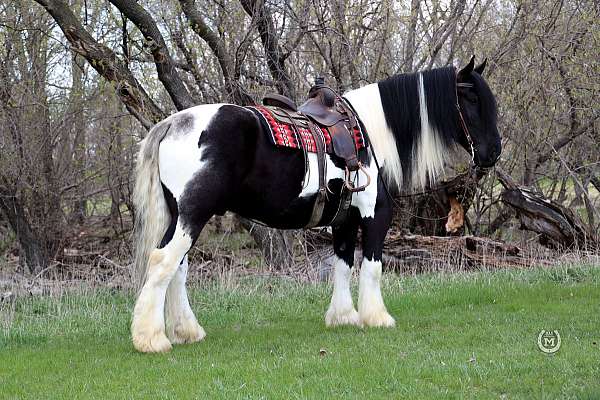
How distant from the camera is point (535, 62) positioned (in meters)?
10.5

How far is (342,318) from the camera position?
19.5ft

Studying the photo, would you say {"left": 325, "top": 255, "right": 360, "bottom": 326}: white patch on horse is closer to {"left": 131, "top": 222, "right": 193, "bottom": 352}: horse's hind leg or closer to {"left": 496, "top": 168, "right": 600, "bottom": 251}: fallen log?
{"left": 131, "top": 222, "right": 193, "bottom": 352}: horse's hind leg

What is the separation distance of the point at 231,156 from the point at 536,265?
17.6 feet

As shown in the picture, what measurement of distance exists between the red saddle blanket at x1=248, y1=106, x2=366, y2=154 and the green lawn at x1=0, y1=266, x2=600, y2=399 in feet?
4.92

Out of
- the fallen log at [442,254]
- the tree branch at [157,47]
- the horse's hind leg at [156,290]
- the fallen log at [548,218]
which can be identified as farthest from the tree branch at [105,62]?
the fallen log at [548,218]

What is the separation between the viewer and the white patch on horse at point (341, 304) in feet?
19.5

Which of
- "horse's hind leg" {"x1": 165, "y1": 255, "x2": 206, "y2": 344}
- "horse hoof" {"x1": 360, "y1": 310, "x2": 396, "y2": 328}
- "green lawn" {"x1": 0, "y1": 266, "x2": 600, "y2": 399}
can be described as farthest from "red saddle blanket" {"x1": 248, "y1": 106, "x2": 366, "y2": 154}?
"green lawn" {"x1": 0, "y1": 266, "x2": 600, "y2": 399}

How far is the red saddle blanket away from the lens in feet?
17.3

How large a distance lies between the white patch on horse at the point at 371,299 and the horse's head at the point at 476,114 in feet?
4.51

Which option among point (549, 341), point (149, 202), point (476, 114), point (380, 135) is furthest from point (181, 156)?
point (549, 341)

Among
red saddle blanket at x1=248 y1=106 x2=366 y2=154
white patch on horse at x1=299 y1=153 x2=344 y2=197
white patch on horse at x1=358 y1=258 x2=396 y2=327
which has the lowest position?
white patch on horse at x1=358 y1=258 x2=396 y2=327

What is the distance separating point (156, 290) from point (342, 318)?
173 cm

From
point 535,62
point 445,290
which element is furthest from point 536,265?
point 535,62

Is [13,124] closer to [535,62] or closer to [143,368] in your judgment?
[143,368]
